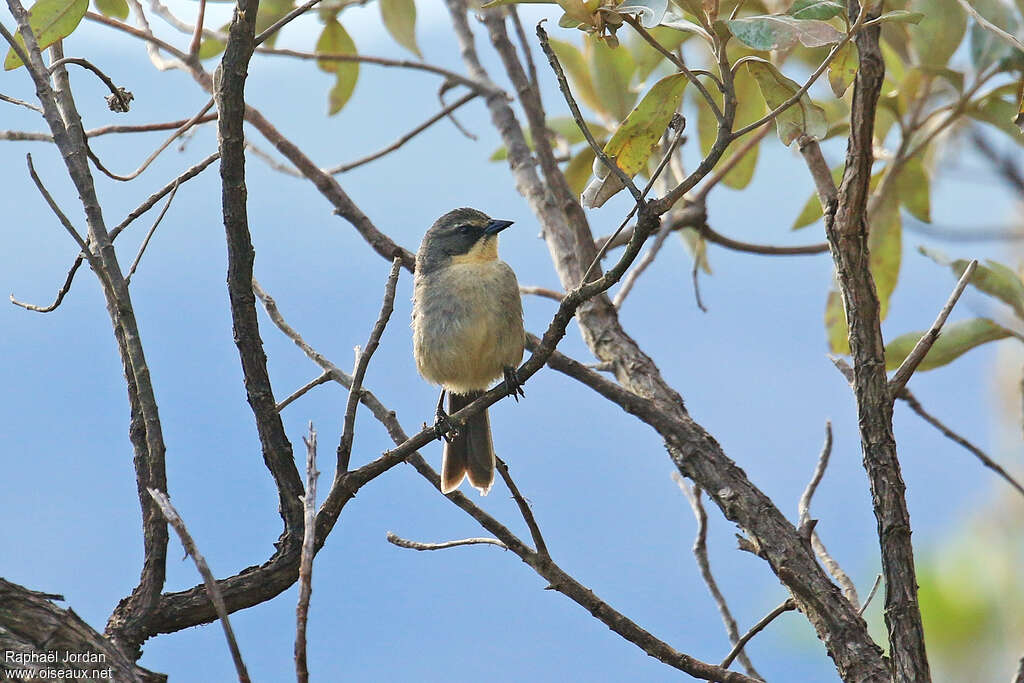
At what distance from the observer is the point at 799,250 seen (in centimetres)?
445

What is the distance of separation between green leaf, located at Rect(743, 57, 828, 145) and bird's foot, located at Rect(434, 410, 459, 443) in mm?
1293

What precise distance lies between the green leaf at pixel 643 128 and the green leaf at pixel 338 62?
2111mm

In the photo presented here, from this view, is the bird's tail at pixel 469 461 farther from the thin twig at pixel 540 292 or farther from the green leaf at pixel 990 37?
the green leaf at pixel 990 37

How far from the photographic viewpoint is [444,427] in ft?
12.3

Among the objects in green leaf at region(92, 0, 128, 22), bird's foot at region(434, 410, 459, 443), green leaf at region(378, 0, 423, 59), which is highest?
green leaf at region(378, 0, 423, 59)

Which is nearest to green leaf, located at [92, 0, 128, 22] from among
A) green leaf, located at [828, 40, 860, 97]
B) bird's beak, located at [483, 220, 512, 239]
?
bird's beak, located at [483, 220, 512, 239]

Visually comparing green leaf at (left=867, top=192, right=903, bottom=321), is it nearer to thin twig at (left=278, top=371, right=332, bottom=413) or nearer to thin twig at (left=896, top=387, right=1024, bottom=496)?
thin twig at (left=896, top=387, right=1024, bottom=496)

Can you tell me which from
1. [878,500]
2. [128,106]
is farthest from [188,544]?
[878,500]

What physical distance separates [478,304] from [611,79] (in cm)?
110

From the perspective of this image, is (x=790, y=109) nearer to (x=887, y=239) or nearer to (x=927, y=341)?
(x=927, y=341)

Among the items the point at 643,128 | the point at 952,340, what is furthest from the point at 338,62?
the point at 952,340

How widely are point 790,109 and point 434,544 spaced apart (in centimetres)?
161

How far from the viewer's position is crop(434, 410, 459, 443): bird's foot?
3.40m

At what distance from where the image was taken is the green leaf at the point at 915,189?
4254mm
